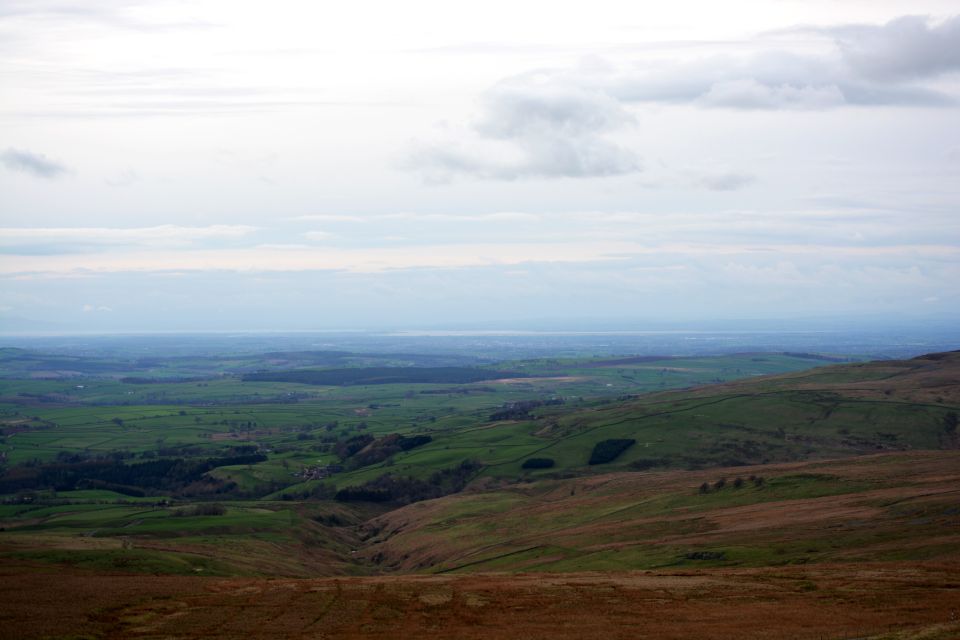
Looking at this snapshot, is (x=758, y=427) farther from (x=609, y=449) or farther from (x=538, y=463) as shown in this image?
(x=538, y=463)

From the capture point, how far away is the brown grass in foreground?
46.8m

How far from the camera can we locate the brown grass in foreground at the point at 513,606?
154 ft

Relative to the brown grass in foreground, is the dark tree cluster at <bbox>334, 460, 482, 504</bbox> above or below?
below

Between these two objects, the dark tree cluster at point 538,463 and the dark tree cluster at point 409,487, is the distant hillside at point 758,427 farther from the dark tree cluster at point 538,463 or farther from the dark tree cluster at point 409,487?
the dark tree cluster at point 409,487

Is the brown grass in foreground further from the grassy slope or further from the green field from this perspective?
the green field

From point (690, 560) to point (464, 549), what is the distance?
102 feet

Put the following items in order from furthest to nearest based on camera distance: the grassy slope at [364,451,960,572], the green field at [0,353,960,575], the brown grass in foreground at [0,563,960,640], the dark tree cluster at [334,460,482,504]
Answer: the dark tree cluster at [334,460,482,504] < the green field at [0,353,960,575] < the grassy slope at [364,451,960,572] < the brown grass in foreground at [0,563,960,640]

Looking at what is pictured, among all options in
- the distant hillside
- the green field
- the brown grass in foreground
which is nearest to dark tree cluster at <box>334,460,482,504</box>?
the green field

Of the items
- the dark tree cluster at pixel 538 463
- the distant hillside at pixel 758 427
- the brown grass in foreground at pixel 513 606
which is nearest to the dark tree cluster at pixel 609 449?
the distant hillside at pixel 758 427

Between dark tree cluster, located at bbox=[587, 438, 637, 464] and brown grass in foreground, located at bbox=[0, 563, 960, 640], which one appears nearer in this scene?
brown grass in foreground, located at bbox=[0, 563, 960, 640]

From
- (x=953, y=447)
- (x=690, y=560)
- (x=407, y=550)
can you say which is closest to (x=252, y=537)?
(x=407, y=550)

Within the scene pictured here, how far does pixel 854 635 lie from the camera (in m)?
42.7

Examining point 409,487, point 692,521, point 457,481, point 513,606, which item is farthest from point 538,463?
point 513,606

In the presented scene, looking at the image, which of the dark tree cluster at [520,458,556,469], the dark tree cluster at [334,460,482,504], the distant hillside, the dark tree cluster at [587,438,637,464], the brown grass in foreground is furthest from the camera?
the dark tree cluster at [520,458,556,469]
